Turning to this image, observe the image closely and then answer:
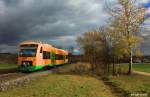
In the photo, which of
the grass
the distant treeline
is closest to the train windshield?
the grass

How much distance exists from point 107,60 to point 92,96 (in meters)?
22.3

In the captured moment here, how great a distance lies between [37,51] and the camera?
3650cm

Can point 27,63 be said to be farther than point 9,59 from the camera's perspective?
No

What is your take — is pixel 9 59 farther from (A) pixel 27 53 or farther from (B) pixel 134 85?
(B) pixel 134 85

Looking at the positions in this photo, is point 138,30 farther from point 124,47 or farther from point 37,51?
point 37,51

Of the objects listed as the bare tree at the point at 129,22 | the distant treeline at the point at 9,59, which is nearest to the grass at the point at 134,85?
the bare tree at the point at 129,22

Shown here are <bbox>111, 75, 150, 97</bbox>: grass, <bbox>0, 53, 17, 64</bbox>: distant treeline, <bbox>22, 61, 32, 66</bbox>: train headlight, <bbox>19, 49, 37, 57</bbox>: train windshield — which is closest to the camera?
<bbox>111, 75, 150, 97</bbox>: grass

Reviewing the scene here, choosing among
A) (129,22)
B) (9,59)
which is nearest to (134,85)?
(129,22)

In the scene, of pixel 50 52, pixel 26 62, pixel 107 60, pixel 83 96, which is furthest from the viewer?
pixel 50 52

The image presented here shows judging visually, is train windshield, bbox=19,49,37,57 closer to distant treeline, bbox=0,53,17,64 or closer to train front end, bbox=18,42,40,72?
train front end, bbox=18,42,40,72

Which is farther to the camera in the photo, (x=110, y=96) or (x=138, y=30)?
(x=138, y=30)

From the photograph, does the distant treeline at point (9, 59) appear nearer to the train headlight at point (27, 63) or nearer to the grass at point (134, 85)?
the train headlight at point (27, 63)

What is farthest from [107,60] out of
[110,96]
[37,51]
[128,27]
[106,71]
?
[110,96]

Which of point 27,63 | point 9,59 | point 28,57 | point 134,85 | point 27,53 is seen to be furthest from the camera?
point 9,59
